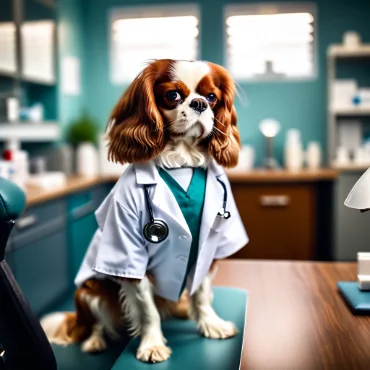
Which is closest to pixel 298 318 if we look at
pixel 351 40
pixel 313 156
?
pixel 313 156

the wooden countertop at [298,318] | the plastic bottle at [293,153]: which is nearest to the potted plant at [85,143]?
the plastic bottle at [293,153]

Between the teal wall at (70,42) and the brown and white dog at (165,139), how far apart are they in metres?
3.08

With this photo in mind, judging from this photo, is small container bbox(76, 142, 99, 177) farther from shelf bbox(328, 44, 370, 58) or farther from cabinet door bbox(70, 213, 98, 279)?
shelf bbox(328, 44, 370, 58)

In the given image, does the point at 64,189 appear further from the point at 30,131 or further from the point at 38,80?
the point at 38,80

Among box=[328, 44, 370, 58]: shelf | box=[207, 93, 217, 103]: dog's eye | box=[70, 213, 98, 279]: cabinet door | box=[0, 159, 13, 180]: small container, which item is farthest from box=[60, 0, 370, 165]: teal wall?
box=[207, 93, 217, 103]: dog's eye

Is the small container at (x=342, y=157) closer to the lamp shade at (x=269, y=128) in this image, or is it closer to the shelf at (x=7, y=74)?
the lamp shade at (x=269, y=128)

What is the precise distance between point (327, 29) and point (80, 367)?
398cm

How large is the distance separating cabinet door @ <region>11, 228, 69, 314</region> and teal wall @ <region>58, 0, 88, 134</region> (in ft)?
4.26

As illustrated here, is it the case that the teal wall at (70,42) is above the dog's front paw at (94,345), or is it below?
above

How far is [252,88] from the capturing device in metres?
4.63

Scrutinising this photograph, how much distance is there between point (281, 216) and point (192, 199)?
9.80 ft

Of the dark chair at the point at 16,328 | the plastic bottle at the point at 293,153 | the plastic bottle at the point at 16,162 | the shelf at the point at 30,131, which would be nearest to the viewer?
the dark chair at the point at 16,328

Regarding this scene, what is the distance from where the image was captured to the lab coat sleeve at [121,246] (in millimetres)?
1109

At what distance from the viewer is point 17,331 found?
3.10 ft
